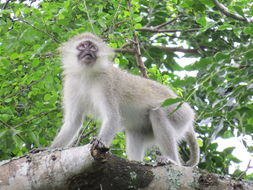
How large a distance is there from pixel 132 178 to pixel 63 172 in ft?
2.34

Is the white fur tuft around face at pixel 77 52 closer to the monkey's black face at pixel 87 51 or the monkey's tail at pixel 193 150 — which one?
the monkey's black face at pixel 87 51

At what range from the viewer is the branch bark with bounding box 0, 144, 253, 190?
4.08m

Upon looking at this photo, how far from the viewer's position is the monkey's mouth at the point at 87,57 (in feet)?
23.7

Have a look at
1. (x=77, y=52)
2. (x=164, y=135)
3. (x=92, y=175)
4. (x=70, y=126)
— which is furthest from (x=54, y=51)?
(x=92, y=175)

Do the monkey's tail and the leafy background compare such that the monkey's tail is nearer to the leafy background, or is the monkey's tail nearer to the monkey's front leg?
the leafy background

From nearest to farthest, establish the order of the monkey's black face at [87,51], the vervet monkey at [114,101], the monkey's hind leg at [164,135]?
the monkey's hind leg at [164,135], the vervet monkey at [114,101], the monkey's black face at [87,51]

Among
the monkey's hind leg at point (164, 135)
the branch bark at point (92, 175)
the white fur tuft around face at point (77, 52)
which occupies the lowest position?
the monkey's hind leg at point (164, 135)

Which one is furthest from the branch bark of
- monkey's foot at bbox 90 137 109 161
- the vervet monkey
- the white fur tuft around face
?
the white fur tuft around face

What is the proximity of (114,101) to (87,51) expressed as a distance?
1134 millimetres

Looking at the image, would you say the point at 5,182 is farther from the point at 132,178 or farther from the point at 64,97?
the point at 64,97

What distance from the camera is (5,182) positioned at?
166 inches

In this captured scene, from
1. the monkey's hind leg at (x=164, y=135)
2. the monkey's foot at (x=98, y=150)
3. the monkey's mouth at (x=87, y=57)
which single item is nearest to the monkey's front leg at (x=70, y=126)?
the monkey's mouth at (x=87, y=57)

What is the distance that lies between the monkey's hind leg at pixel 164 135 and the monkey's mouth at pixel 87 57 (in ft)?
4.59

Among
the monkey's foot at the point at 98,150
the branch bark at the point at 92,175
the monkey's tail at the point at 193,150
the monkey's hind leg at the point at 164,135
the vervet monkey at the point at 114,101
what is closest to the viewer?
the monkey's foot at the point at 98,150
